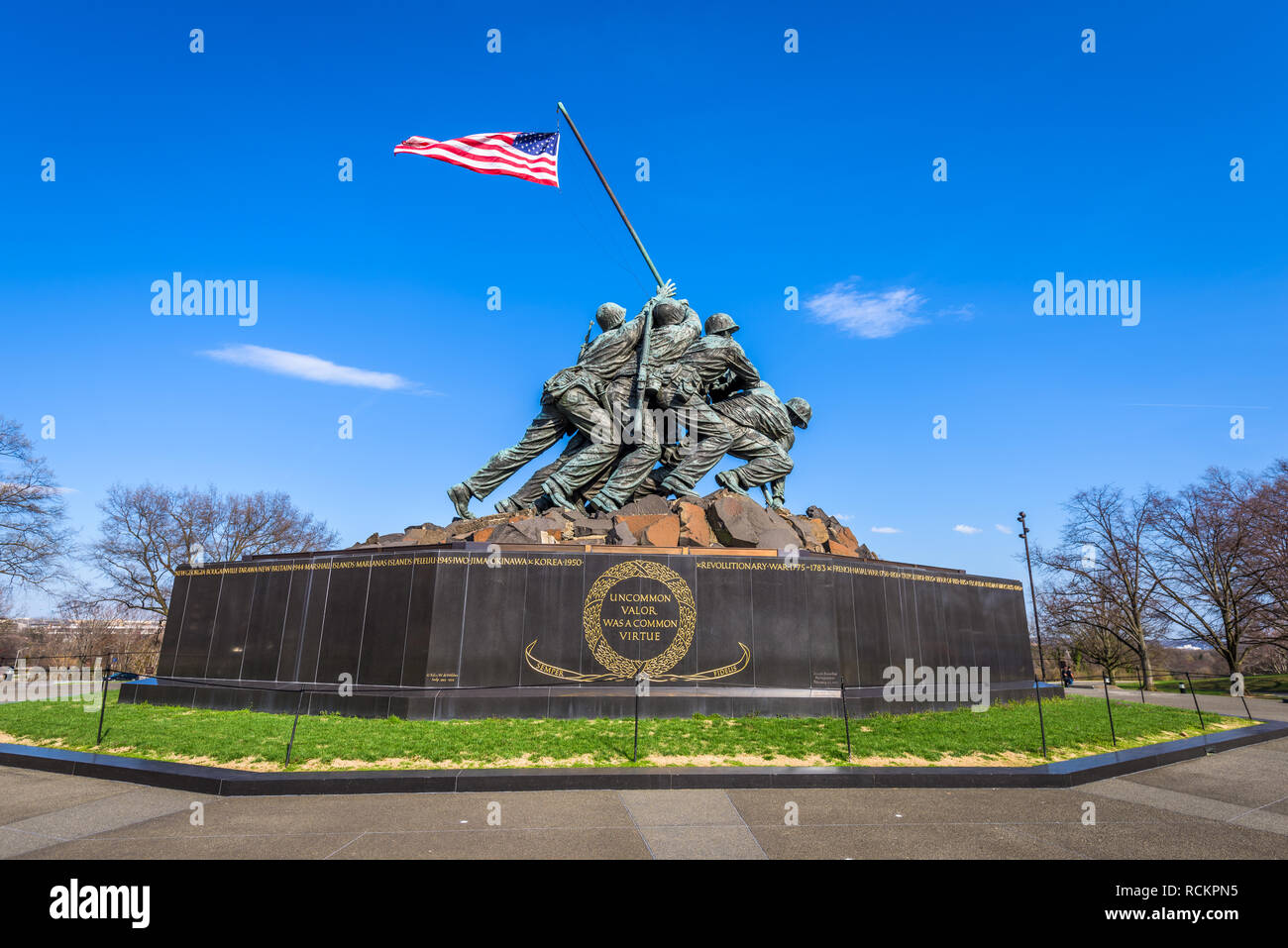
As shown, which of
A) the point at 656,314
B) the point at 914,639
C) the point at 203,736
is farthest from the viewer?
the point at 656,314

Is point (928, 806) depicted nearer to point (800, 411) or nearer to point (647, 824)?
point (647, 824)

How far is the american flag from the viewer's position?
1527cm

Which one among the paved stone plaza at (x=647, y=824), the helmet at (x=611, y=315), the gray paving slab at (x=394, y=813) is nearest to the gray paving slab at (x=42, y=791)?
the paved stone plaza at (x=647, y=824)

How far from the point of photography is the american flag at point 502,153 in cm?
1527

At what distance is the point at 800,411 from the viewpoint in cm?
1791

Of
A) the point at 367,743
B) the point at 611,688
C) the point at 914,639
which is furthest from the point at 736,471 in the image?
the point at 367,743

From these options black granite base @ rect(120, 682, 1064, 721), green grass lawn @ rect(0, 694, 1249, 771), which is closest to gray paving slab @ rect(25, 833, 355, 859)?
green grass lawn @ rect(0, 694, 1249, 771)

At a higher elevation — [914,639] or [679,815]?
[914,639]

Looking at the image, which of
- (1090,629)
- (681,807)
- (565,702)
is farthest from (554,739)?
(1090,629)

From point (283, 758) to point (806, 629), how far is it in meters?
8.39

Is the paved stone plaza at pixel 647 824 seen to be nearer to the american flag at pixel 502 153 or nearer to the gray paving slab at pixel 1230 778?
the gray paving slab at pixel 1230 778

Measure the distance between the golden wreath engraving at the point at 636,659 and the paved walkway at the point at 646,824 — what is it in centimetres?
434

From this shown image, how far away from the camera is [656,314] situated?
16.8 meters
